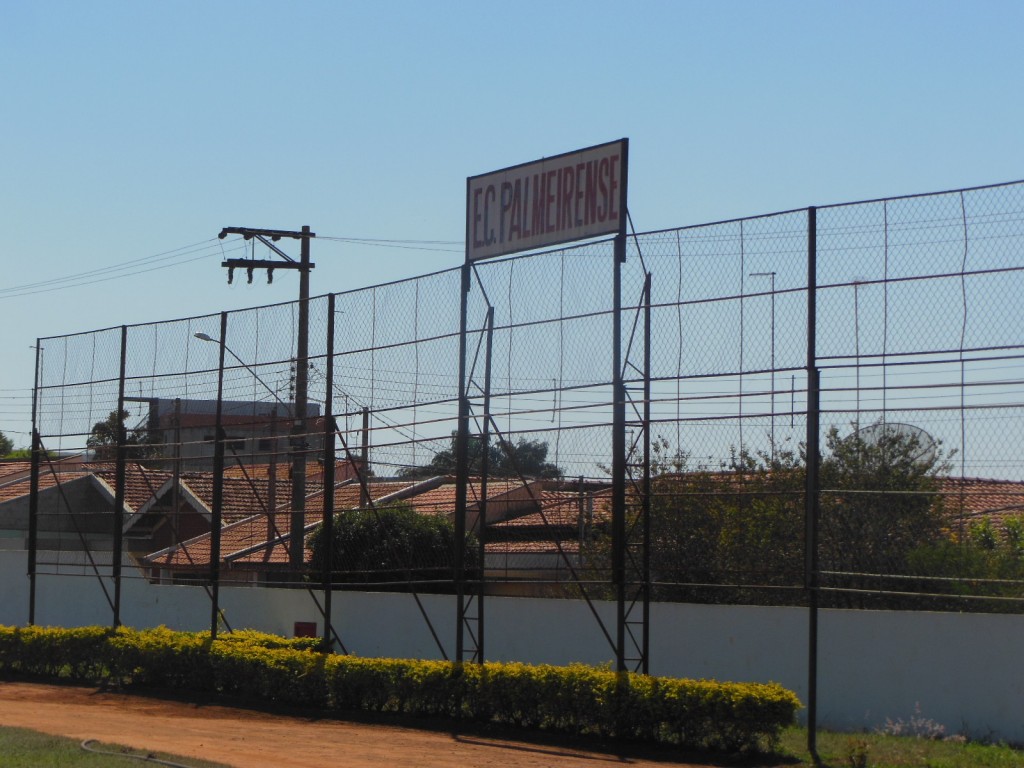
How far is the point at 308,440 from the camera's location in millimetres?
19141

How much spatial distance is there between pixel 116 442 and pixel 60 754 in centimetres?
1026

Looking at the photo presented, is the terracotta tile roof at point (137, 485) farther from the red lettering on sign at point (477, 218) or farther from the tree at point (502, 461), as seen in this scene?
the red lettering on sign at point (477, 218)

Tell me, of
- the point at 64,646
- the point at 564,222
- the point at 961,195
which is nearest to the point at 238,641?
the point at 64,646

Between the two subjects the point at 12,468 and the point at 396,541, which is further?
the point at 12,468

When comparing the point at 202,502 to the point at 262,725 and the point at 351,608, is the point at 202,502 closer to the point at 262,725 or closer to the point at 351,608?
the point at 351,608

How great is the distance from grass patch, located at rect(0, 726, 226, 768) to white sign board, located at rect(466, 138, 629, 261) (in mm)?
6543

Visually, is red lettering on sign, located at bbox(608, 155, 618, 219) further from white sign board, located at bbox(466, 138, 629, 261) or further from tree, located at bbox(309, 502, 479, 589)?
tree, located at bbox(309, 502, 479, 589)

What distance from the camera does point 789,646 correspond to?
14.2m

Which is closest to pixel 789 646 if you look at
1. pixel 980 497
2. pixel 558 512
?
pixel 558 512

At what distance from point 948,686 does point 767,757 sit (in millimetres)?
2830

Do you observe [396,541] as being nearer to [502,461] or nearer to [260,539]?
[502,461]

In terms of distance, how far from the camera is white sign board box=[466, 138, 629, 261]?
13.3m

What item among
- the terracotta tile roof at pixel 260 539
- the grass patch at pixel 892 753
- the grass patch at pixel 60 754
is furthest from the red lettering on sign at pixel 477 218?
the grass patch at pixel 60 754

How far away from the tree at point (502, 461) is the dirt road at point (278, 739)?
9.97ft
